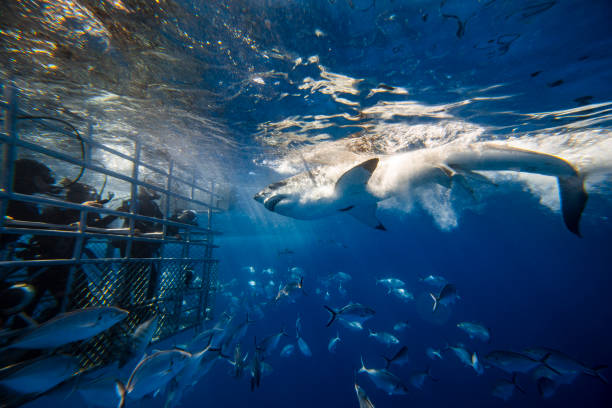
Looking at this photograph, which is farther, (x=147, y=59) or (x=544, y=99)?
(x=544, y=99)

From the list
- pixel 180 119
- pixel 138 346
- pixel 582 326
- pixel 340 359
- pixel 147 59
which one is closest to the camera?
pixel 138 346

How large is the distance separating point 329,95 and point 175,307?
7.63 metres

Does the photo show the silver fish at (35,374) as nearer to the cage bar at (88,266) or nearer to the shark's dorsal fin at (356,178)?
the cage bar at (88,266)

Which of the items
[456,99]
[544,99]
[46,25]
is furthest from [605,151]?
[46,25]

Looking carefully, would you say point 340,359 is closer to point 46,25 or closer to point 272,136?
point 272,136

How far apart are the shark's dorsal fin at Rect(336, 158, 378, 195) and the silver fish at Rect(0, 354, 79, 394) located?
15.7 feet

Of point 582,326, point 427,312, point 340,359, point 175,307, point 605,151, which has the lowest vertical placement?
point 582,326

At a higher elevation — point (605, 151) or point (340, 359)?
point (605, 151)

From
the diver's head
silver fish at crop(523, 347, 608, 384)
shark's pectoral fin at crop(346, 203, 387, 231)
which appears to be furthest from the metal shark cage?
silver fish at crop(523, 347, 608, 384)

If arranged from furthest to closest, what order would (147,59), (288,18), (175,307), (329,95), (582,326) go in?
(582,326)
(329,95)
(147,59)
(175,307)
(288,18)

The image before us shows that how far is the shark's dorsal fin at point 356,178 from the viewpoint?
13.5ft

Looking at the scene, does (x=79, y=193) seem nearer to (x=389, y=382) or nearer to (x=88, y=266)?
(x=88, y=266)

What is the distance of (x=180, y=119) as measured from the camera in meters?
9.33

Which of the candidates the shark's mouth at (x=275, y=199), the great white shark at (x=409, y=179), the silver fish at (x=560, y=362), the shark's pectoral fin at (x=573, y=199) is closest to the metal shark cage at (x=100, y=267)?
the shark's mouth at (x=275, y=199)
